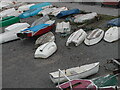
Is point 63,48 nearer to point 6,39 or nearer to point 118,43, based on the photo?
point 118,43

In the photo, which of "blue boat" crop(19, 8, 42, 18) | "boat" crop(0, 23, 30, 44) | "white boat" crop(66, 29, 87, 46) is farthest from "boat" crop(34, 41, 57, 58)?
"blue boat" crop(19, 8, 42, 18)

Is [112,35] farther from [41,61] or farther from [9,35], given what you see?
[9,35]

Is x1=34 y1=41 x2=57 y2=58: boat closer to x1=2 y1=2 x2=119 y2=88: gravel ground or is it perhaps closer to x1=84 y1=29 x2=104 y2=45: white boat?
x1=2 y1=2 x2=119 y2=88: gravel ground

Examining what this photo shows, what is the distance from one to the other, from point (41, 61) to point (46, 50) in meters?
1.12

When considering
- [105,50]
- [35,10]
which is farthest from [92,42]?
[35,10]

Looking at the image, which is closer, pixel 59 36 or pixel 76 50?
pixel 76 50

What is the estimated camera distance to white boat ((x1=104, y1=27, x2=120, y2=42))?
1730 centimetres

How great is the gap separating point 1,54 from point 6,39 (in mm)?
2494

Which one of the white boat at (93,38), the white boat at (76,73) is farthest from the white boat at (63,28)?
the white boat at (76,73)

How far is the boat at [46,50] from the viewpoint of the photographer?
15.7 meters

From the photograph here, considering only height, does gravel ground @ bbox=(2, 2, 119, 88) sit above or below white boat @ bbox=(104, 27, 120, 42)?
below

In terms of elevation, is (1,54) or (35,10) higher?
(35,10)

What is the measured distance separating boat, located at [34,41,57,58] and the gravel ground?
344 millimetres

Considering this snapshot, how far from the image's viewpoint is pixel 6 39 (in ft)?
Answer: 64.2
